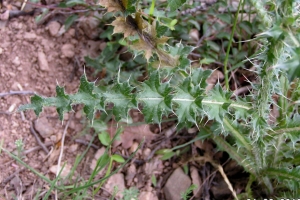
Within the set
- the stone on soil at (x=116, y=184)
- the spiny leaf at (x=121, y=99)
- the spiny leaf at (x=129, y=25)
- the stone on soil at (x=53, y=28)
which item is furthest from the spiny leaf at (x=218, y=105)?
the stone on soil at (x=53, y=28)

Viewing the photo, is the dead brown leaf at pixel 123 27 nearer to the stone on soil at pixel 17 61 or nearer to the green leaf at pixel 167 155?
the green leaf at pixel 167 155

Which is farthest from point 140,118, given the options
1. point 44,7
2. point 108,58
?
point 44,7

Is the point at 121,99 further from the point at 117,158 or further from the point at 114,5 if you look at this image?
the point at 117,158

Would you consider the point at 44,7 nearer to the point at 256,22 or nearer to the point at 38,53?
the point at 38,53

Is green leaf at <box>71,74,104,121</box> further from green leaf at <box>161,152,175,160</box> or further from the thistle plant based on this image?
green leaf at <box>161,152,175,160</box>

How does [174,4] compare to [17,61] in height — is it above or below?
above

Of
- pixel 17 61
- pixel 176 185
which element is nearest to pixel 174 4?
pixel 176 185
